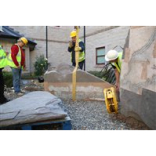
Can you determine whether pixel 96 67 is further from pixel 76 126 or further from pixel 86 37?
pixel 76 126

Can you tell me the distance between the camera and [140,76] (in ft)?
6.99

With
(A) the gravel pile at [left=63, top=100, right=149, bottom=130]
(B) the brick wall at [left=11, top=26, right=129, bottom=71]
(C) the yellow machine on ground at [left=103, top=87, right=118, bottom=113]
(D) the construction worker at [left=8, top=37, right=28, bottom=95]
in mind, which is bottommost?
(A) the gravel pile at [left=63, top=100, right=149, bottom=130]

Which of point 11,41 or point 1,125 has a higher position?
point 11,41

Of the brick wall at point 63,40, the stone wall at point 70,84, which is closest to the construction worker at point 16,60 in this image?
the stone wall at point 70,84

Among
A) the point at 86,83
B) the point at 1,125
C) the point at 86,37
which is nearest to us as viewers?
the point at 1,125

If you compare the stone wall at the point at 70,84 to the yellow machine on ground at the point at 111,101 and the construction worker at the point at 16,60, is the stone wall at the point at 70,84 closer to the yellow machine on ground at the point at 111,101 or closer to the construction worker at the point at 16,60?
the construction worker at the point at 16,60

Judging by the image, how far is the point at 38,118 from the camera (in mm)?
1938

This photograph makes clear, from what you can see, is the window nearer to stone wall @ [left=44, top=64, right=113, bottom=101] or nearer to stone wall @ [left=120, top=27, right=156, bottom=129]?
stone wall @ [left=44, top=64, right=113, bottom=101]

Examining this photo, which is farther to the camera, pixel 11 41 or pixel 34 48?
pixel 34 48

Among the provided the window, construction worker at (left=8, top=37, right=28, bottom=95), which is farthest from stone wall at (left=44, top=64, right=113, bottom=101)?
the window

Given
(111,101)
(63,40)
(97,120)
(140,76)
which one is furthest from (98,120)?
(63,40)

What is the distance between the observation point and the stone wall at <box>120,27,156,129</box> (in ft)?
6.28

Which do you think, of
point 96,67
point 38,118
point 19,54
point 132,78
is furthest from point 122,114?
point 96,67

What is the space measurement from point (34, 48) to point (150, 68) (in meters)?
8.39
